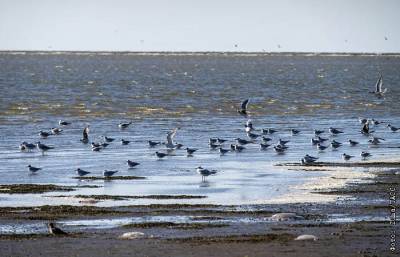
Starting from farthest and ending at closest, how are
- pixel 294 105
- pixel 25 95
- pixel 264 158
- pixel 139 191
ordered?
pixel 25 95 → pixel 294 105 → pixel 264 158 → pixel 139 191

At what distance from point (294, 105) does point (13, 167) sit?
138ft

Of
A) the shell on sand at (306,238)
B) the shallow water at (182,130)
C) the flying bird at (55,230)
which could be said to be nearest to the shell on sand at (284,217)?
the shell on sand at (306,238)

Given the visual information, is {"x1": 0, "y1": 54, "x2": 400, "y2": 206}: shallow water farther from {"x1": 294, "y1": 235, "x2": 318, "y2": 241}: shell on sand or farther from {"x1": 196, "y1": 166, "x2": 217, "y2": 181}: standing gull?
{"x1": 294, "y1": 235, "x2": 318, "y2": 241}: shell on sand

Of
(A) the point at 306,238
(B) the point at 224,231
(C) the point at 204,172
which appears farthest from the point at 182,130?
(A) the point at 306,238

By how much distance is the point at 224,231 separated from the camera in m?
22.1

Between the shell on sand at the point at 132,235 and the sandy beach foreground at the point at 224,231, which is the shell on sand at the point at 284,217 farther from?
the shell on sand at the point at 132,235

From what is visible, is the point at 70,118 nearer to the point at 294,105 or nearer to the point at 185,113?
the point at 185,113

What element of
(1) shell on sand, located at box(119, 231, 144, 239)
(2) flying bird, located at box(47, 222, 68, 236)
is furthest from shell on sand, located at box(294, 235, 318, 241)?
(2) flying bird, located at box(47, 222, 68, 236)

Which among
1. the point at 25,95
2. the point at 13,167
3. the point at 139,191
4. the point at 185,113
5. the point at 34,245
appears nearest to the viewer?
the point at 34,245

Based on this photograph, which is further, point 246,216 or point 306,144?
point 306,144

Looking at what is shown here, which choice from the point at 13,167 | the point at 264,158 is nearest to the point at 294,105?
the point at 264,158

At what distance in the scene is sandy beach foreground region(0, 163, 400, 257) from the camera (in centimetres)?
1994

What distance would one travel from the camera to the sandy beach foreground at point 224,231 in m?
19.9

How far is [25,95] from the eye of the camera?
3433 inches
